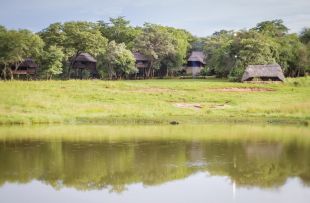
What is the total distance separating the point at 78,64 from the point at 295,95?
52.3m

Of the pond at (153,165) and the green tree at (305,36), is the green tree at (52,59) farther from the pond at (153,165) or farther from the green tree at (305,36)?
the green tree at (305,36)

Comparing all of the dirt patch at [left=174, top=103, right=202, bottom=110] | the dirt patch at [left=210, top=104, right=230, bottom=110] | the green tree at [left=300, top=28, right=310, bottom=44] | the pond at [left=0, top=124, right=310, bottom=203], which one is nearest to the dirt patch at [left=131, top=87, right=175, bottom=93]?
the dirt patch at [left=174, top=103, right=202, bottom=110]

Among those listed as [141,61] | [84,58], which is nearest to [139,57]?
[141,61]

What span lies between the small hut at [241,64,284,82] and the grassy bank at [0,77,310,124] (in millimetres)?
9289

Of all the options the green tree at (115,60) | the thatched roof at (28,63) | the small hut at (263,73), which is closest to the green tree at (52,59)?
the green tree at (115,60)

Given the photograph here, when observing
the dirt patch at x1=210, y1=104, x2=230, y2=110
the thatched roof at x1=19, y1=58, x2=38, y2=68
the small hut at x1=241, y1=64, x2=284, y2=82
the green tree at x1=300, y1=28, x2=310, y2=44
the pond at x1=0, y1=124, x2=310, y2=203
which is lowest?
the pond at x1=0, y1=124, x2=310, y2=203

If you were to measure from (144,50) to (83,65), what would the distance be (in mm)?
12826

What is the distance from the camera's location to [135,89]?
56844 mm

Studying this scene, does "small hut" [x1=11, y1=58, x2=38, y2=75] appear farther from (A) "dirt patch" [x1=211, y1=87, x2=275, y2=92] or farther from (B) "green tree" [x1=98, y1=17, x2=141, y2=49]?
(A) "dirt patch" [x1=211, y1=87, x2=275, y2=92]

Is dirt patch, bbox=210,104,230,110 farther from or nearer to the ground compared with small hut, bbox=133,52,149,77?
nearer to the ground

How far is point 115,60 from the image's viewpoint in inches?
3270

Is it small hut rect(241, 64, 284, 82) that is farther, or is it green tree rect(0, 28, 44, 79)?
green tree rect(0, 28, 44, 79)

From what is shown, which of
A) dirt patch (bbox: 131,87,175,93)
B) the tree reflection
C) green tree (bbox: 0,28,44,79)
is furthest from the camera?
green tree (bbox: 0,28,44,79)

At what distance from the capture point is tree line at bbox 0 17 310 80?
258 feet
